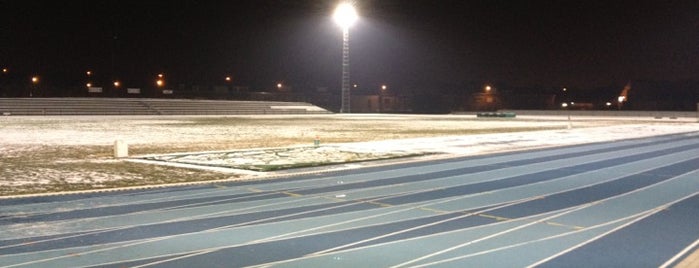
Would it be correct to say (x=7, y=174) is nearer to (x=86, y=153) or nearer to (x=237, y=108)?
(x=86, y=153)

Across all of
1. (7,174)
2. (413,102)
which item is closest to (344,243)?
(7,174)

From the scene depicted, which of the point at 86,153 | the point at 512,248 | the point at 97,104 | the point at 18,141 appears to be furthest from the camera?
the point at 97,104

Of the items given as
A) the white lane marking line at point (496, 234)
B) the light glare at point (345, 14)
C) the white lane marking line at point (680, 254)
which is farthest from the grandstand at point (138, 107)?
the white lane marking line at point (680, 254)

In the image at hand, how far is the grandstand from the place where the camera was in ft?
176

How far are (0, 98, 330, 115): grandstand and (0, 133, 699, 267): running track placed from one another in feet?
157

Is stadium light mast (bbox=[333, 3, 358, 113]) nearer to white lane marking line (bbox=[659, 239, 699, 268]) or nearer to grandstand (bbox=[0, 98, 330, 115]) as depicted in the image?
grandstand (bbox=[0, 98, 330, 115])

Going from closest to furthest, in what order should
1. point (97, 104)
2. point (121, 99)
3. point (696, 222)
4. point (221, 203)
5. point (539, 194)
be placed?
point (696, 222)
point (221, 203)
point (539, 194)
point (97, 104)
point (121, 99)

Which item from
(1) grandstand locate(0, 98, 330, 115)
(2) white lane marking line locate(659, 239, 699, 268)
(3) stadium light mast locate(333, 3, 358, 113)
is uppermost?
(3) stadium light mast locate(333, 3, 358, 113)

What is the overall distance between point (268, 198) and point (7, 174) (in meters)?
6.29

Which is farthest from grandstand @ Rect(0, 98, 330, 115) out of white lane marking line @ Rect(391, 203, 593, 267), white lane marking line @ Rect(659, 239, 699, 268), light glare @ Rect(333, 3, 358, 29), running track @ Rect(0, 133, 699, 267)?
white lane marking line @ Rect(659, 239, 699, 268)

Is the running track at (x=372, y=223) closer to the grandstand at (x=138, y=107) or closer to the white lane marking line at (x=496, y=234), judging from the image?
the white lane marking line at (x=496, y=234)

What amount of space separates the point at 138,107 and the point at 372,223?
5658 centimetres

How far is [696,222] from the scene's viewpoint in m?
7.75

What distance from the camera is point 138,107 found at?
60.3m
